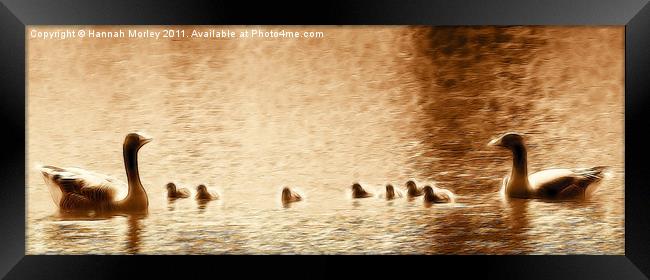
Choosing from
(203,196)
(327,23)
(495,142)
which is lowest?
(203,196)

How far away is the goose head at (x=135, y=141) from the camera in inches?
91.1

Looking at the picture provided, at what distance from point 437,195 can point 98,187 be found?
3.86ft

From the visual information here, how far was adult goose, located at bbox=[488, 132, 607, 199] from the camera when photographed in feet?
7.59

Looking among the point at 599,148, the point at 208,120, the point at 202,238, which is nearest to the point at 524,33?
the point at 599,148

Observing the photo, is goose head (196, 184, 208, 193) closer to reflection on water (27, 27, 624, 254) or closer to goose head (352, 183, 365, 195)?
reflection on water (27, 27, 624, 254)

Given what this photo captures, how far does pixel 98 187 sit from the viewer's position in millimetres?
2318

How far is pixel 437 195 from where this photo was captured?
2.32 m

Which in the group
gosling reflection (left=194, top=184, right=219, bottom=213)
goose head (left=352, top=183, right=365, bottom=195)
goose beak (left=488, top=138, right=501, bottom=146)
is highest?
goose beak (left=488, top=138, right=501, bottom=146)

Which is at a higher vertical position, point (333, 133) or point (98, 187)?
point (333, 133)

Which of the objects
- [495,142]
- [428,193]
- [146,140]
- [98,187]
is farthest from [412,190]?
[98,187]

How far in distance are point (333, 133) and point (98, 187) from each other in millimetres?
837

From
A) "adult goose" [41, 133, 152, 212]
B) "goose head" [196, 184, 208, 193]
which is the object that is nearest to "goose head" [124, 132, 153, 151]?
"adult goose" [41, 133, 152, 212]

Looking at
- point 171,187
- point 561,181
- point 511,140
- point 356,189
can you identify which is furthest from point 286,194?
point 561,181

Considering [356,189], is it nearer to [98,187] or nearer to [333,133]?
[333,133]
